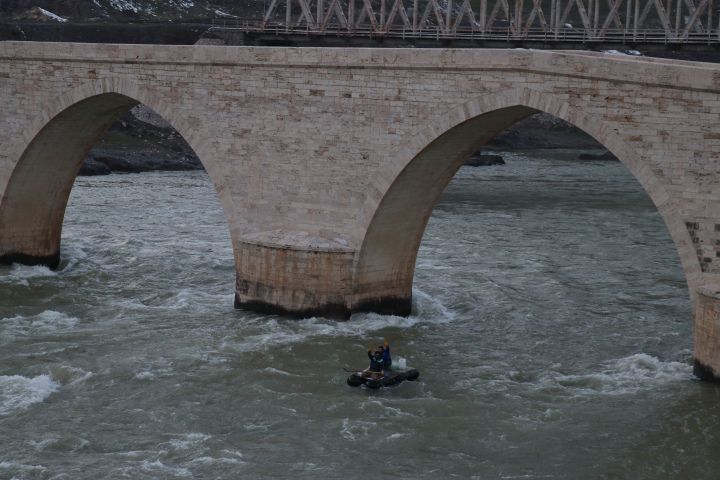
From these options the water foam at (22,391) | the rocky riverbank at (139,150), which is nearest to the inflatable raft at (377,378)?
the water foam at (22,391)

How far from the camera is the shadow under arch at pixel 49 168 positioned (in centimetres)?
2855

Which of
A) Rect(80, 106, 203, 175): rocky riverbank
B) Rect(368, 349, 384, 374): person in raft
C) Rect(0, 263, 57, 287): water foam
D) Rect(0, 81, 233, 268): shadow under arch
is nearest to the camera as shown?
Rect(368, 349, 384, 374): person in raft

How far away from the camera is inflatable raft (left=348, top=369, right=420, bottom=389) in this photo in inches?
808

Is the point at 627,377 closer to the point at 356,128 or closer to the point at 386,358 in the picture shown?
the point at 386,358

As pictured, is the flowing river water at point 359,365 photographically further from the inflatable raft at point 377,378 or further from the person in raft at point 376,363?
the person in raft at point 376,363

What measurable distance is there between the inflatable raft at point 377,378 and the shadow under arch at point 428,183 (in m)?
4.06

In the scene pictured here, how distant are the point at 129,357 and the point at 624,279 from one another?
501 inches

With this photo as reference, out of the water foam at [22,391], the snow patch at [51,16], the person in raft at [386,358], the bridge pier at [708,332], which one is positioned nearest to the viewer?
the bridge pier at [708,332]

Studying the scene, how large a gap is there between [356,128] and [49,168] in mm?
9750

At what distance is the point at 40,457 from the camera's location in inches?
691

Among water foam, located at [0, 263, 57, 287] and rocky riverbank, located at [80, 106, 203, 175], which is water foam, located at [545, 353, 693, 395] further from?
rocky riverbank, located at [80, 106, 203, 175]

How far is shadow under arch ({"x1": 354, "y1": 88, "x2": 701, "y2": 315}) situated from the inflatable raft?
160 inches

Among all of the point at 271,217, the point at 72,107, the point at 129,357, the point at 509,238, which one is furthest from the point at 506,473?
the point at 509,238

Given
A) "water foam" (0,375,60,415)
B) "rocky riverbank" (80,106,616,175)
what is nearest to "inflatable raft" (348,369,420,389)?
"water foam" (0,375,60,415)
